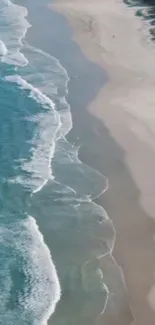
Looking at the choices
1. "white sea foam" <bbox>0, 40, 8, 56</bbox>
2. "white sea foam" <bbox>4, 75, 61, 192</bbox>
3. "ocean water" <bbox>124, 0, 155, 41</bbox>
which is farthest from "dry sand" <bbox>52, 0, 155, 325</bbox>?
"white sea foam" <bbox>0, 40, 8, 56</bbox>

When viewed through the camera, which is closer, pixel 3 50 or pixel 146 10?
pixel 3 50

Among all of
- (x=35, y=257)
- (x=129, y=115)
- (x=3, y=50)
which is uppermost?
(x=35, y=257)

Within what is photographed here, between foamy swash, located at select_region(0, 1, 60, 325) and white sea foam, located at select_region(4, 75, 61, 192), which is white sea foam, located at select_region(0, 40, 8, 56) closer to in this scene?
white sea foam, located at select_region(4, 75, 61, 192)

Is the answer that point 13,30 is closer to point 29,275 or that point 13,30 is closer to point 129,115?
point 129,115

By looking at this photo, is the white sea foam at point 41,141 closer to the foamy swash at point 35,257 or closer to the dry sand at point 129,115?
the foamy swash at point 35,257

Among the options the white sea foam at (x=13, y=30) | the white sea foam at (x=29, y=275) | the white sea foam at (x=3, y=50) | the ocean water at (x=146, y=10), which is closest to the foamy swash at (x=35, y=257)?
the white sea foam at (x=29, y=275)

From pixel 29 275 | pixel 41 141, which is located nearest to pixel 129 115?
pixel 41 141

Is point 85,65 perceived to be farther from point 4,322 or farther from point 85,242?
point 4,322
